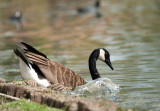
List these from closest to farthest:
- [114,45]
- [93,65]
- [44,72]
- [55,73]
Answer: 1. [44,72]
2. [55,73]
3. [93,65]
4. [114,45]

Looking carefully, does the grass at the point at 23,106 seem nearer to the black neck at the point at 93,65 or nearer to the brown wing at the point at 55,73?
the brown wing at the point at 55,73

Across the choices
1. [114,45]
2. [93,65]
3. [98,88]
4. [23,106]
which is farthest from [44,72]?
[114,45]

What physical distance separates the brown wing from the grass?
2.37 meters

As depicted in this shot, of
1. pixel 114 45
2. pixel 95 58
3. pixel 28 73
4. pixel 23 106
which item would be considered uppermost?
pixel 114 45

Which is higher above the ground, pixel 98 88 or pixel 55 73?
pixel 55 73

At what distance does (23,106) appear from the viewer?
6.75 metres

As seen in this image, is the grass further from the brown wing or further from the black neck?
the black neck

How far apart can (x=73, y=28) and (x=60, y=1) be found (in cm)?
2303

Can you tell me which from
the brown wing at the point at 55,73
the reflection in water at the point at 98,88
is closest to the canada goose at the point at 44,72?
the brown wing at the point at 55,73

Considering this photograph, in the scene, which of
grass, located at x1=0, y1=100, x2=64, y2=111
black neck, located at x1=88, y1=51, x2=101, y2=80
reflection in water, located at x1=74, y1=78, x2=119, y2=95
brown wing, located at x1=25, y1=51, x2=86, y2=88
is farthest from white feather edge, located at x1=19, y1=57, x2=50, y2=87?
grass, located at x1=0, y1=100, x2=64, y2=111

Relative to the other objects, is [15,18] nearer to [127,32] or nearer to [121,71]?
[127,32]

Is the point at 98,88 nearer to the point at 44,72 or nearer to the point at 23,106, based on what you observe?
the point at 44,72

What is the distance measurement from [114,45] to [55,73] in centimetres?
853

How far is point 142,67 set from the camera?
41.6 feet
